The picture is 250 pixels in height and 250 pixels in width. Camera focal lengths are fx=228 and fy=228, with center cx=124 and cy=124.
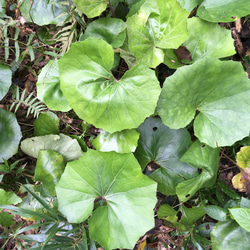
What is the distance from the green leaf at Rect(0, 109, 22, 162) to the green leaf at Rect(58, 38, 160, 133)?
0.71m

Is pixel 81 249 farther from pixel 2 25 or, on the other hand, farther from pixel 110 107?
pixel 2 25

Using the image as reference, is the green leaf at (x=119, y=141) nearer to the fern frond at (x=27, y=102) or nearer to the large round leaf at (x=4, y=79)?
the fern frond at (x=27, y=102)

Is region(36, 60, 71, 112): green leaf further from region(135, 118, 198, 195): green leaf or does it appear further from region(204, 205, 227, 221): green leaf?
region(204, 205, 227, 221): green leaf

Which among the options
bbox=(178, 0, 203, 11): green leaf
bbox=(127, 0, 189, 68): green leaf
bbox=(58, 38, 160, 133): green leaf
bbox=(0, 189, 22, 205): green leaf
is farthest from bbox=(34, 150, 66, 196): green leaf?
bbox=(178, 0, 203, 11): green leaf

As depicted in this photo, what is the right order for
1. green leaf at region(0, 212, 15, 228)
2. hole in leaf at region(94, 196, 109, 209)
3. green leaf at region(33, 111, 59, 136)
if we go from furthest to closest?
green leaf at region(33, 111, 59, 136), green leaf at region(0, 212, 15, 228), hole in leaf at region(94, 196, 109, 209)

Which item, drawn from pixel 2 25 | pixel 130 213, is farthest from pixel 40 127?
pixel 130 213

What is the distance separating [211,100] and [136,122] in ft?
1.68

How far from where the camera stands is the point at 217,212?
1613mm

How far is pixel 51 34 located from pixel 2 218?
152 centimetres

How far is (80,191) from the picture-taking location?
141 centimetres

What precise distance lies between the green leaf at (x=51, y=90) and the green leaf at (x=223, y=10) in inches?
42.2

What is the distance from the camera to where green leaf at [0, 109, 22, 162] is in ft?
6.07

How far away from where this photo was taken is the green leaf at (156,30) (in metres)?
1.41

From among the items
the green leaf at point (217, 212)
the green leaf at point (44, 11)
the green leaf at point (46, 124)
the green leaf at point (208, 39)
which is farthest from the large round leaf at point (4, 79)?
the green leaf at point (217, 212)
